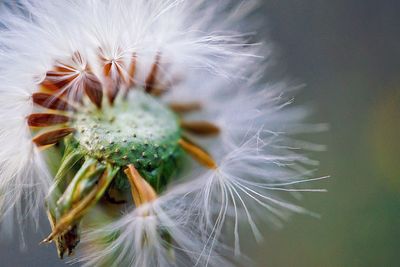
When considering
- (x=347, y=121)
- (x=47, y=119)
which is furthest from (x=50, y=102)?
(x=347, y=121)

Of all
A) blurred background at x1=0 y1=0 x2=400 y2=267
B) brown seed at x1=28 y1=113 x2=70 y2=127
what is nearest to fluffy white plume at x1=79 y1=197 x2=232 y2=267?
brown seed at x1=28 y1=113 x2=70 y2=127

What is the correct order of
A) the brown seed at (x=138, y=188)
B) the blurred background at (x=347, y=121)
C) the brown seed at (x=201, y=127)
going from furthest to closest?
the blurred background at (x=347, y=121) → the brown seed at (x=201, y=127) → the brown seed at (x=138, y=188)

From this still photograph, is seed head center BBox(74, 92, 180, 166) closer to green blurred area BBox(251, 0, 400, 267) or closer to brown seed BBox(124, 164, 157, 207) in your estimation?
brown seed BBox(124, 164, 157, 207)

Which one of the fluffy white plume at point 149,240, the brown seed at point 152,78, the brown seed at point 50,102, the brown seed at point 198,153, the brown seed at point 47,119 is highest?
the brown seed at point 152,78

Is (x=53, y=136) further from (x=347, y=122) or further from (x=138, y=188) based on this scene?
(x=347, y=122)

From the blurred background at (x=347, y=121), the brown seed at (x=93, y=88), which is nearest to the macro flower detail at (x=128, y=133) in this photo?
the brown seed at (x=93, y=88)

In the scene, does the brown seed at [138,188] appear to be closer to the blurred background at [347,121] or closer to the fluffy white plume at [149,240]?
the fluffy white plume at [149,240]

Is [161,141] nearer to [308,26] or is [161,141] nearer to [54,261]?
[54,261]

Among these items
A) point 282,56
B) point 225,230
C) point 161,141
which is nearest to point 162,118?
point 161,141
